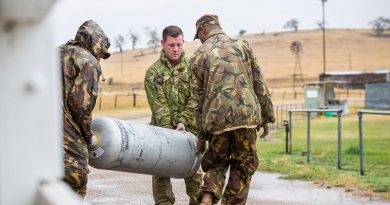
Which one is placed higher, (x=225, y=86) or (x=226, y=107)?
(x=225, y=86)

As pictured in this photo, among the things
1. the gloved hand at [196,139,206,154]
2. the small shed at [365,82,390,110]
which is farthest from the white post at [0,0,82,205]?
the small shed at [365,82,390,110]

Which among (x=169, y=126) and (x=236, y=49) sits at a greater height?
(x=236, y=49)

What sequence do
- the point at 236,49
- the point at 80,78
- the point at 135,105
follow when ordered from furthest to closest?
the point at 135,105 < the point at 236,49 < the point at 80,78

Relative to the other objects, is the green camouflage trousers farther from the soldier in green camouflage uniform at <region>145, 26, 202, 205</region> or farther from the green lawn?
the green lawn

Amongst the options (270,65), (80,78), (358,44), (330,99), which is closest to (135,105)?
(330,99)

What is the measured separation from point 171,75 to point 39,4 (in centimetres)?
580

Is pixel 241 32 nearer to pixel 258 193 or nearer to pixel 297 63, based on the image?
pixel 297 63

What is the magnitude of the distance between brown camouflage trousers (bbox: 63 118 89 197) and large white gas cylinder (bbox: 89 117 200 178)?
32cm

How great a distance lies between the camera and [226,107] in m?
5.78

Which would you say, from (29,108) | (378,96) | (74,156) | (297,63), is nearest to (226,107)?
(74,156)

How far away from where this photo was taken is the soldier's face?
677 centimetres

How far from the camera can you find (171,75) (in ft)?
22.6

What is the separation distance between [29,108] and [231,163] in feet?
16.5

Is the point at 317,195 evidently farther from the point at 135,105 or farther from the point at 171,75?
the point at 135,105
